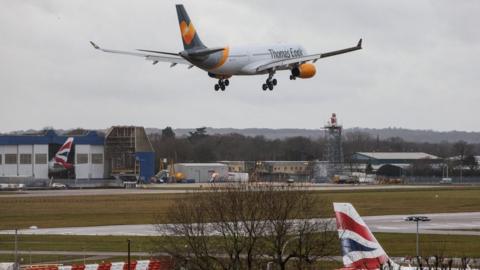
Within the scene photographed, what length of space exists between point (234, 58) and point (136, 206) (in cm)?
3522

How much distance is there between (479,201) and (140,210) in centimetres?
4649

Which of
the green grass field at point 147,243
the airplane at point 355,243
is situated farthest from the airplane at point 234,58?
the airplane at point 355,243

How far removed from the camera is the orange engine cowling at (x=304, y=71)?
361ft

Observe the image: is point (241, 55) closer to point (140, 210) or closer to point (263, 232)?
point (140, 210)

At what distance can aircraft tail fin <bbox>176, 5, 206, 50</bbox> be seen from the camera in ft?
338

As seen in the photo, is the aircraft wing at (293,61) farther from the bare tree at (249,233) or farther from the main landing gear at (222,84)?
the bare tree at (249,233)

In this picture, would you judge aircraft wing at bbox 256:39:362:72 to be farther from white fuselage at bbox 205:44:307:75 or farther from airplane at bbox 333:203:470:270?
airplane at bbox 333:203:470:270

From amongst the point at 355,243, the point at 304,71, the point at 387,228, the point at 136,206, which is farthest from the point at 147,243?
the point at 136,206

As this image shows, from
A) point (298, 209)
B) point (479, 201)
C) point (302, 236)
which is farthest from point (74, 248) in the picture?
point (479, 201)

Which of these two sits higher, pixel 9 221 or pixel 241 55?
pixel 241 55

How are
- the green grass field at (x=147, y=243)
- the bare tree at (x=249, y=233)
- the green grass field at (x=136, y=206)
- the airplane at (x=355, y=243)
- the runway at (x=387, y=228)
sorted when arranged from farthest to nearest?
the green grass field at (x=136, y=206) → the runway at (x=387, y=228) → the green grass field at (x=147, y=243) → the bare tree at (x=249, y=233) → the airplane at (x=355, y=243)

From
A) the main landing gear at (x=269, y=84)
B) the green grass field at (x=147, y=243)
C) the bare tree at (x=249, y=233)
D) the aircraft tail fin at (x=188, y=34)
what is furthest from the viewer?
the main landing gear at (x=269, y=84)

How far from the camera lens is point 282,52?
113m

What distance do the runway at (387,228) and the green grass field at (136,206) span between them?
3.59m
